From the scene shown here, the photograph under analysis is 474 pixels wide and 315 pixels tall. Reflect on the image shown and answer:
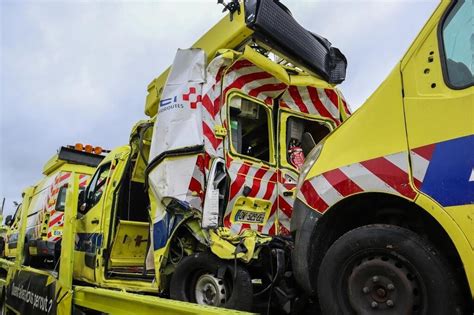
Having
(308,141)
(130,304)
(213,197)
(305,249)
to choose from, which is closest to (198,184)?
(213,197)

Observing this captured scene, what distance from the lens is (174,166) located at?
429 cm

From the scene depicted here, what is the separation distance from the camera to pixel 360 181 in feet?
8.07

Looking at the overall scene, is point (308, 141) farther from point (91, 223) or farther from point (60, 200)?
point (60, 200)

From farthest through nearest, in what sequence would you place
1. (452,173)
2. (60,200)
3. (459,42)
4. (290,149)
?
1. (60,200)
2. (290,149)
3. (459,42)
4. (452,173)

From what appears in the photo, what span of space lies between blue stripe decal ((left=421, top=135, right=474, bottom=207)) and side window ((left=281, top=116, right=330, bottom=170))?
2582mm

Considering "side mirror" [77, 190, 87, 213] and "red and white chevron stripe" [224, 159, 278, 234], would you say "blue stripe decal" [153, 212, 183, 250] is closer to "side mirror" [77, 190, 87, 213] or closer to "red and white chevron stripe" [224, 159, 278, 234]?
"red and white chevron stripe" [224, 159, 278, 234]

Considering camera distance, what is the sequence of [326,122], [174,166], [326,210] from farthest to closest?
[326,122] → [174,166] → [326,210]

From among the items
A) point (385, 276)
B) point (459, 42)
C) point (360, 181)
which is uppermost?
point (459, 42)

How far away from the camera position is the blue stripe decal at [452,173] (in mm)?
2021

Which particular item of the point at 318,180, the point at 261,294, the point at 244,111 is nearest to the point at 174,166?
the point at 244,111

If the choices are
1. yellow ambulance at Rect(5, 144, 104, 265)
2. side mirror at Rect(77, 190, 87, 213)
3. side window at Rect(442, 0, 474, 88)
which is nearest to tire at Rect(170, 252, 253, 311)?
side window at Rect(442, 0, 474, 88)

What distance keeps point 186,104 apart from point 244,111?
0.70 meters

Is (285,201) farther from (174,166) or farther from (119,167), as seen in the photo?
(119,167)

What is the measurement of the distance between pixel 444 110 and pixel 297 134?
2.91 metres
